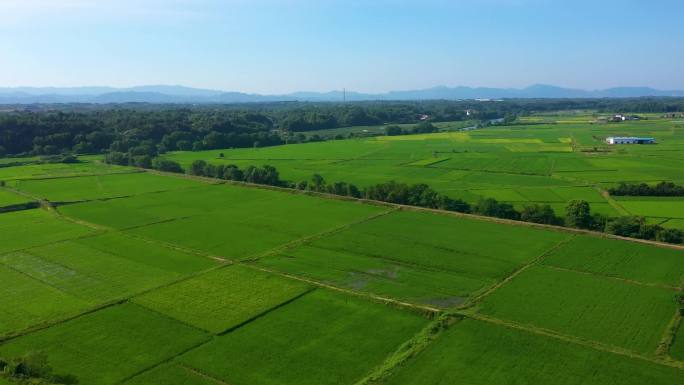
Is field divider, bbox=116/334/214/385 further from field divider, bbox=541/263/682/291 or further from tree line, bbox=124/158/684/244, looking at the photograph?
tree line, bbox=124/158/684/244

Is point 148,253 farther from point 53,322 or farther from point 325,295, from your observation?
point 325,295

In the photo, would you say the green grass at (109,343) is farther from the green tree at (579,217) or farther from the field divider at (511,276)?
the green tree at (579,217)

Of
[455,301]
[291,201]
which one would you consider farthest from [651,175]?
[455,301]

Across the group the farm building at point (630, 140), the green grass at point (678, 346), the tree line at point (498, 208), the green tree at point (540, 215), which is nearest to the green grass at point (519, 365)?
the green grass at point (678, 346)

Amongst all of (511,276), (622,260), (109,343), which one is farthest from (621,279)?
(109,343)

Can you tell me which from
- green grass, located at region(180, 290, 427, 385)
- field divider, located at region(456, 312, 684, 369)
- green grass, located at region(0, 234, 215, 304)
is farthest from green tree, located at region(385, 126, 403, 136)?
field divider, located at region(456, 312, 684, 369)
